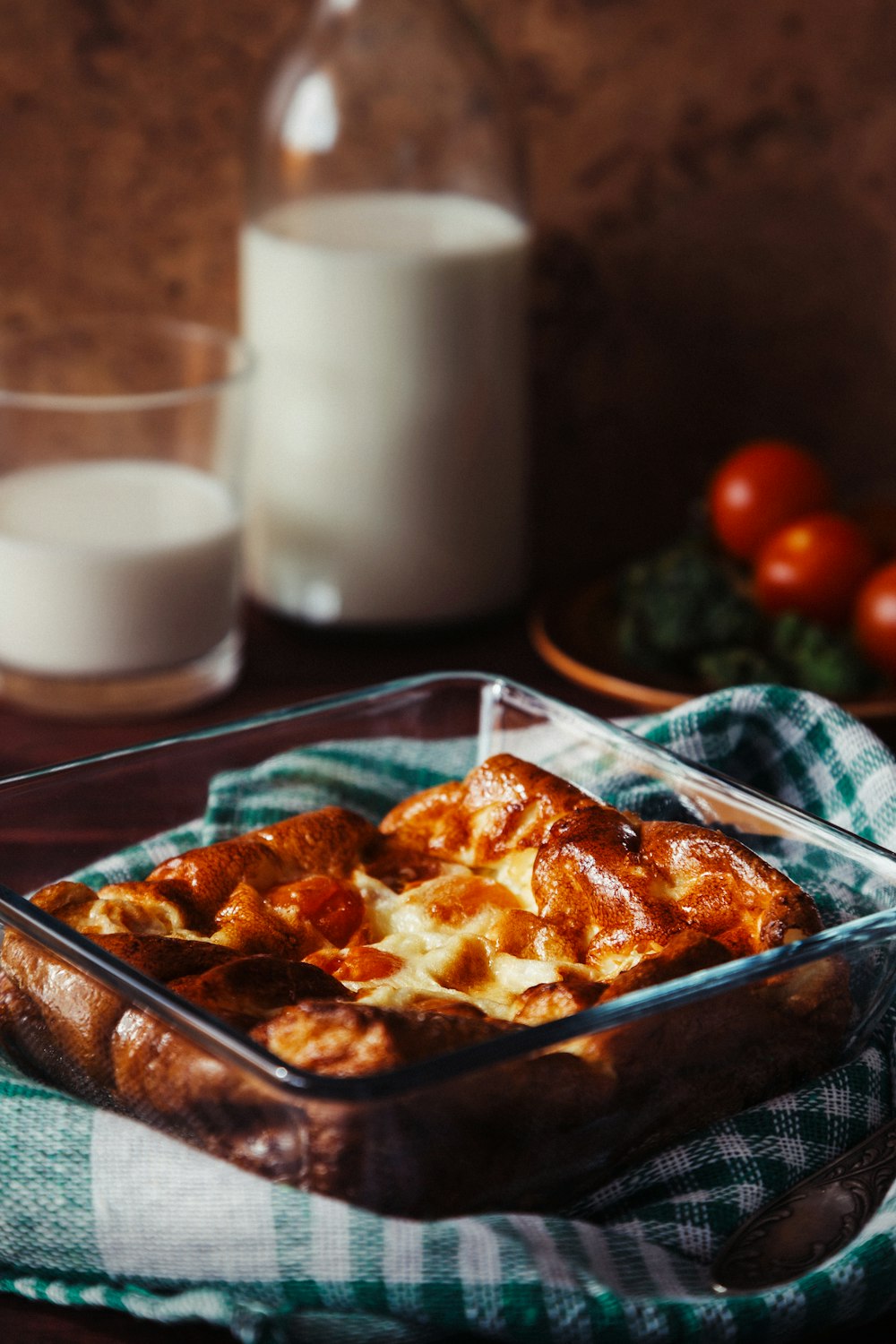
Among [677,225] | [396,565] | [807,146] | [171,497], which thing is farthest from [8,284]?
[807,146]

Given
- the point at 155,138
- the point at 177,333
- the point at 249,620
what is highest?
the point at 155,138

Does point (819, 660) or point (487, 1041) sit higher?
point (487, 1041)

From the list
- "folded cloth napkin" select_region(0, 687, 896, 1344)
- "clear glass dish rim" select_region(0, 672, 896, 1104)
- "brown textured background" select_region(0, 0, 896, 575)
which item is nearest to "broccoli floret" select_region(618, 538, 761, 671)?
"brown textured background" select_region(0, 0, 896, 575)

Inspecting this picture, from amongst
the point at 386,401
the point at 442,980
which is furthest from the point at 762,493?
the point at 442,980

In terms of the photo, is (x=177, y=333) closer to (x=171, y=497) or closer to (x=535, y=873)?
(x=171, y=497)

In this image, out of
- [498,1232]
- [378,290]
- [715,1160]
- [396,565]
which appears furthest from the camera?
[396,565]

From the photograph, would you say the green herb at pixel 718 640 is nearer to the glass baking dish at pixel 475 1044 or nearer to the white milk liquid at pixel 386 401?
the white milk liquid at pixel 386 401

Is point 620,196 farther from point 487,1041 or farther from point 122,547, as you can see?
point 487,1041
